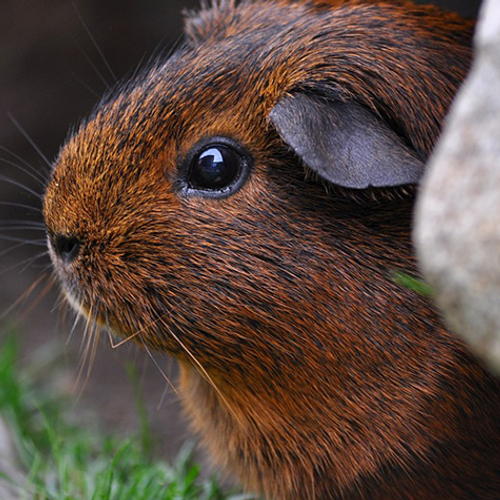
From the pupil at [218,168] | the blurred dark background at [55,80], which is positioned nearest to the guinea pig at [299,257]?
the pupil at [218,168]

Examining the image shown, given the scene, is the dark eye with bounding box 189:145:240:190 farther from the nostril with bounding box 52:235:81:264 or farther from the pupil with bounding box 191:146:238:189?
the nostril with bounding box 52:235:81:264

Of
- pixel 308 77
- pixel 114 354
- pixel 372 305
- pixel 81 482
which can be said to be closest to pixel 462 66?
pixel 308 77

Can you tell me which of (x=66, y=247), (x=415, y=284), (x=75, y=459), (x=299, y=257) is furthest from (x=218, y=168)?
(x=75, y=459)

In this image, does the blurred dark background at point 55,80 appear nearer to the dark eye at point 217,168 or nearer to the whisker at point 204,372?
the whisker at point 204,372

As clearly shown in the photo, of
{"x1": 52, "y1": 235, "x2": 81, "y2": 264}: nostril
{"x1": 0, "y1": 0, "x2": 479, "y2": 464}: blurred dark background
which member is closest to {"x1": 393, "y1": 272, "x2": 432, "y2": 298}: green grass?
{"x1": 52, "y1": 235, "x2": 81, "y2": 264}: nostril

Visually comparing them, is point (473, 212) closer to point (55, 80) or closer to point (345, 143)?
point (345, 143)
